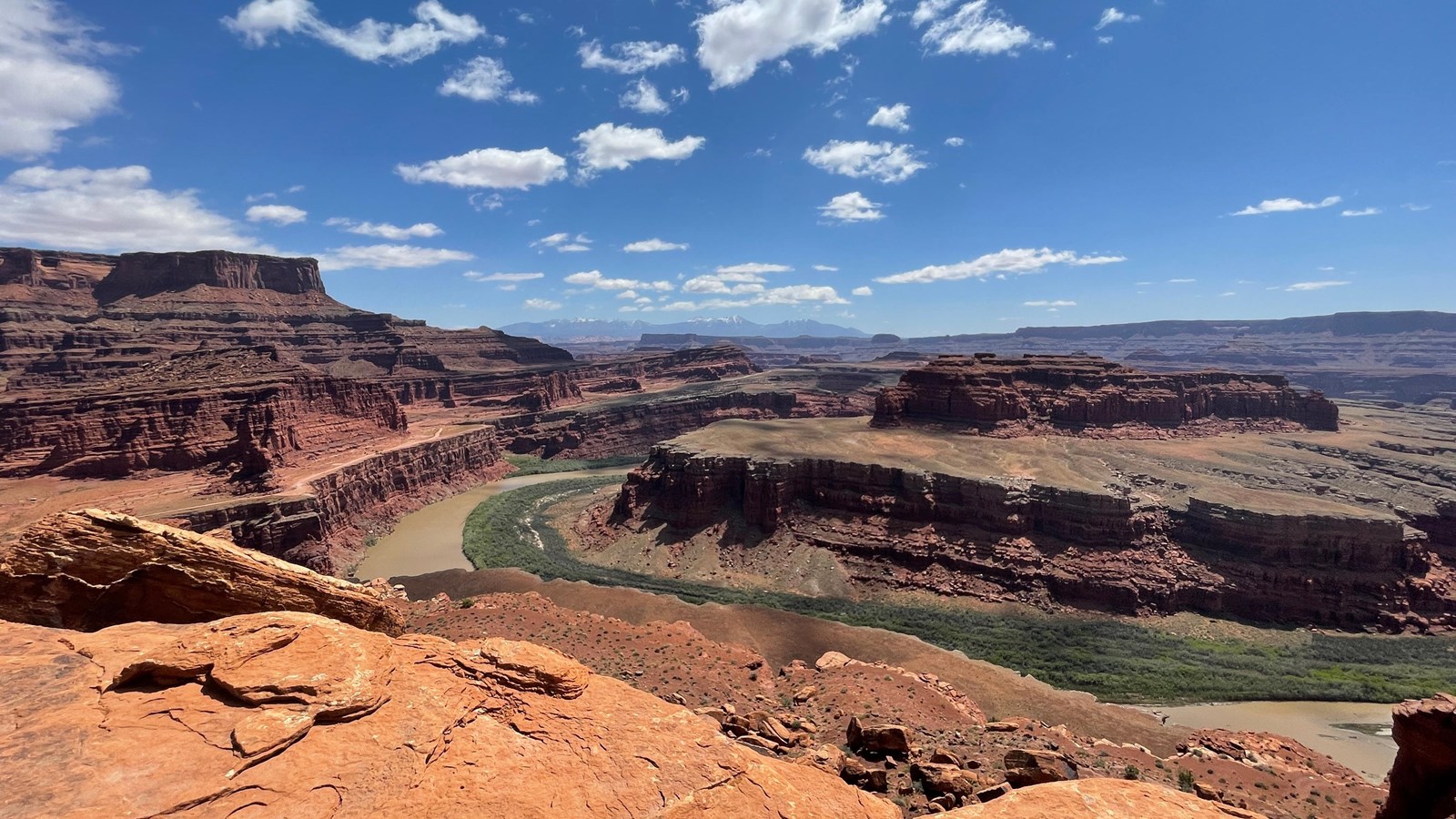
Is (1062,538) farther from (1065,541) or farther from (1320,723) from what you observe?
(1320,723)

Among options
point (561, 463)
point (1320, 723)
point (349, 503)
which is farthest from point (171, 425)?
point (1320, 723)

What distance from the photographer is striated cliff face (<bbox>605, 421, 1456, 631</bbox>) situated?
41.1m

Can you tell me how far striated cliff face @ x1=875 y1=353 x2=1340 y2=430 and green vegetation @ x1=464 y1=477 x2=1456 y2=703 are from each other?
34809 millimetres

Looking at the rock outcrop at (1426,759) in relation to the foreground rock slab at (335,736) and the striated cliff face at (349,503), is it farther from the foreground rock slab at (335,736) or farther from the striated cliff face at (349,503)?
the striated cliff face at (349,503)

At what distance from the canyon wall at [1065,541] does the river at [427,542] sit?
18912 millimetres

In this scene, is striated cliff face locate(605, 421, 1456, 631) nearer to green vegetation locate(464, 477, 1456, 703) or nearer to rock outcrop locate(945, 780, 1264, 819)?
green vegetation locate(464, 477, 1456, 703)

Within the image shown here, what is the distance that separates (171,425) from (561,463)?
50266mm

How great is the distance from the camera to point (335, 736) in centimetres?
930

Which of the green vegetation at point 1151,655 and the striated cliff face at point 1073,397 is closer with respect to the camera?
the green vegetation at point 1151,655

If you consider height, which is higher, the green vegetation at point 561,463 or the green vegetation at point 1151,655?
the green vegetation at point 561,463

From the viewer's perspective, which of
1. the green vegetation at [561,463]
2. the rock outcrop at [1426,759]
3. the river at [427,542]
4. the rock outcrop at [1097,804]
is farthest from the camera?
the green vegetation at [561,463]

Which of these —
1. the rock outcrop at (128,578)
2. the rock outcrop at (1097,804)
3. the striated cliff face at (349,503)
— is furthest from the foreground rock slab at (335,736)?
the striated cliff face at (349,503)

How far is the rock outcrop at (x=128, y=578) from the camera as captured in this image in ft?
41.2

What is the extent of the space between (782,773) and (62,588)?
1612 centimetres
